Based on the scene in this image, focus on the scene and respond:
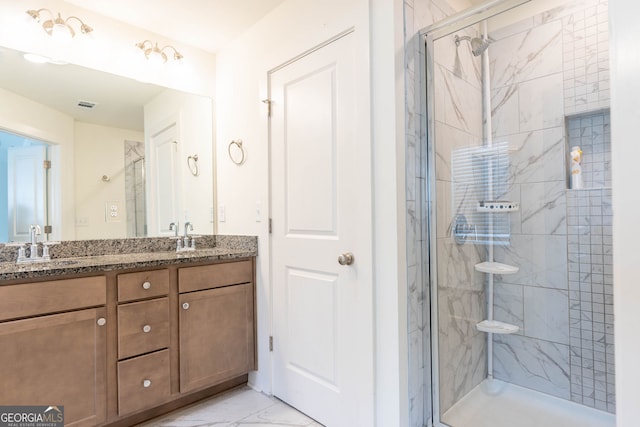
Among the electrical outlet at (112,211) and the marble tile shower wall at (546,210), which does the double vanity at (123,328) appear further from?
the marble tile shower wall at (546,210)

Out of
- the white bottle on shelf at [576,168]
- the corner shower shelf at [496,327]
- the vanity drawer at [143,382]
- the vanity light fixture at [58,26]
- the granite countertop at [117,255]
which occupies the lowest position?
the vanity drawer at [143,382]

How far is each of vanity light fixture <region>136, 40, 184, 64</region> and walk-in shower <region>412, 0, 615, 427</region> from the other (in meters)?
1.72

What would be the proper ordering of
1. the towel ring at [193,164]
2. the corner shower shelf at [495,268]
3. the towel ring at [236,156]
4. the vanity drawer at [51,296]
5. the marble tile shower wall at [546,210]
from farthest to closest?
the towel ring at [193,164] < the towel ring at [236,156] < the corner shower shelf at [495,268] < the marble tile shower wall at [546,210] < the vanity drawer at [51,296]

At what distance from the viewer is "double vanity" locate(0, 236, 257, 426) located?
1436 mm

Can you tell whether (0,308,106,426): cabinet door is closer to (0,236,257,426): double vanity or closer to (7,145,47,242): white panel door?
(0,236,257,426): double vanity

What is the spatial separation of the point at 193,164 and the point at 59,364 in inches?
57.3

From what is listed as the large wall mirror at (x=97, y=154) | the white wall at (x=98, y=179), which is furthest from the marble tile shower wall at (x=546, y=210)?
the white wall at (x=98, y=179)

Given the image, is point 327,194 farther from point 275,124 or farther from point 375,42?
point 375,42

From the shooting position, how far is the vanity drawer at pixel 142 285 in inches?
66.4

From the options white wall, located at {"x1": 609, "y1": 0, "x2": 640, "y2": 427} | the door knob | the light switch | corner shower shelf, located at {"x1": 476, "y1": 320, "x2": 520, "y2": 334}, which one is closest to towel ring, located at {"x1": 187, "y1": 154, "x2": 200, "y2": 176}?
the light switch

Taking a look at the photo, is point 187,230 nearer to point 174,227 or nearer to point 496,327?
point 174,227

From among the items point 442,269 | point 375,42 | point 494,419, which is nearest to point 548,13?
point 375,42

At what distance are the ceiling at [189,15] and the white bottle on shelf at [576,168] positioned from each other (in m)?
1.87

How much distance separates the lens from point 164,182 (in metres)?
2.37
